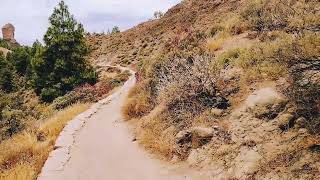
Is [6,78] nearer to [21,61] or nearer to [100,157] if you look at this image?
[21,61]

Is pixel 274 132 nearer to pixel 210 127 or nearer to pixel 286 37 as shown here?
pixel 210 127

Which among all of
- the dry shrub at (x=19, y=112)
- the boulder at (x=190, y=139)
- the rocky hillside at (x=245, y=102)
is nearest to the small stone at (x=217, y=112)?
the rocky hillside at (x=245, y=102)

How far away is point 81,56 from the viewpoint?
34.5 meters

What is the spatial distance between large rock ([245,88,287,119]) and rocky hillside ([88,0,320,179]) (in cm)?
2

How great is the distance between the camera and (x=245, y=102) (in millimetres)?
11148

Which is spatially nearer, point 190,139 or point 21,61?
point 190,139

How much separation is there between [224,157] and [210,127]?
1.38 meters

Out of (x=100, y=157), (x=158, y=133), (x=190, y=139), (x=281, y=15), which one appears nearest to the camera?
(x=190, y=139)

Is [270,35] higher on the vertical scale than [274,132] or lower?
higher

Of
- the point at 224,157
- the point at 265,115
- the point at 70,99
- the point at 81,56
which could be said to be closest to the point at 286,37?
the point at 265,115

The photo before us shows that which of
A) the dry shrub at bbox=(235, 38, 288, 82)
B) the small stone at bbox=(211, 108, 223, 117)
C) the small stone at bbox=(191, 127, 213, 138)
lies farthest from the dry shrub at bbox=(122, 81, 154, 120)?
the small stone at bbox=(191, 127, 213, 138)

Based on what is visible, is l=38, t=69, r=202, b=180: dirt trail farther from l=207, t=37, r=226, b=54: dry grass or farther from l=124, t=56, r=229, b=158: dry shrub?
l=207, t=37, r=226, b=54: dry grass

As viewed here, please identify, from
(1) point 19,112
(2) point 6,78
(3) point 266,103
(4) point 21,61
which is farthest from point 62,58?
(3) point 266,103

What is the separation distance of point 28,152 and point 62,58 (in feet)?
72.7
